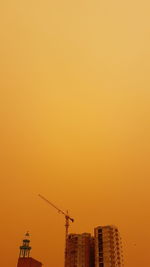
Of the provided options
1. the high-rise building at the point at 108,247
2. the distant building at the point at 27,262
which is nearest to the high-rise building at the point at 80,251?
the high-rise building at the point at 108,247

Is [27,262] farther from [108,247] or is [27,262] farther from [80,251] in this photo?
[108,247]

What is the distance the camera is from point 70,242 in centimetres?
8956

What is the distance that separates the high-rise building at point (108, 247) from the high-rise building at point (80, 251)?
248 centimetres

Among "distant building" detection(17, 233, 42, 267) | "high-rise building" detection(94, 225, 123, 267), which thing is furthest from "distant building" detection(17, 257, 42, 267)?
"high-rise building" detection(94, 225, 123, 267)

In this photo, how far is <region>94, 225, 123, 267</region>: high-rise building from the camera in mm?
82562

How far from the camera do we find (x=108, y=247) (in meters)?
84.1

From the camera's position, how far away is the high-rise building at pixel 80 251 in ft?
278

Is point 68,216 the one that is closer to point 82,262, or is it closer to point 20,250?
point 82,262

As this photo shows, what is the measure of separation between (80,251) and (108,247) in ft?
28.1

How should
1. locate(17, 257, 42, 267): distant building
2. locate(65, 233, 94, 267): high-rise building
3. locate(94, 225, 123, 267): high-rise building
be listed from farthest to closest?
locate(65, 233, 94, 267): high-rise building
locate(94, 225, 123, 267): high-rise building
locate(17, 257, 42, 267): distant building

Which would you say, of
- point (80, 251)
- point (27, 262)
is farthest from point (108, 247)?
point (27, 262)

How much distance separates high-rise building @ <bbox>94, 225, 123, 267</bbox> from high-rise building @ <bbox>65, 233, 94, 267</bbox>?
97.7 inches

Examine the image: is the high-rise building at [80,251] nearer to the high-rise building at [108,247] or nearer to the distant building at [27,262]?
the high-rise building at [108,247]

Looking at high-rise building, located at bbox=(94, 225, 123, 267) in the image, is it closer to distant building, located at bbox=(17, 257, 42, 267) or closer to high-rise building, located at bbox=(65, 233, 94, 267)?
high-rise building, located at bbox=(65, 233, 94, 267)
